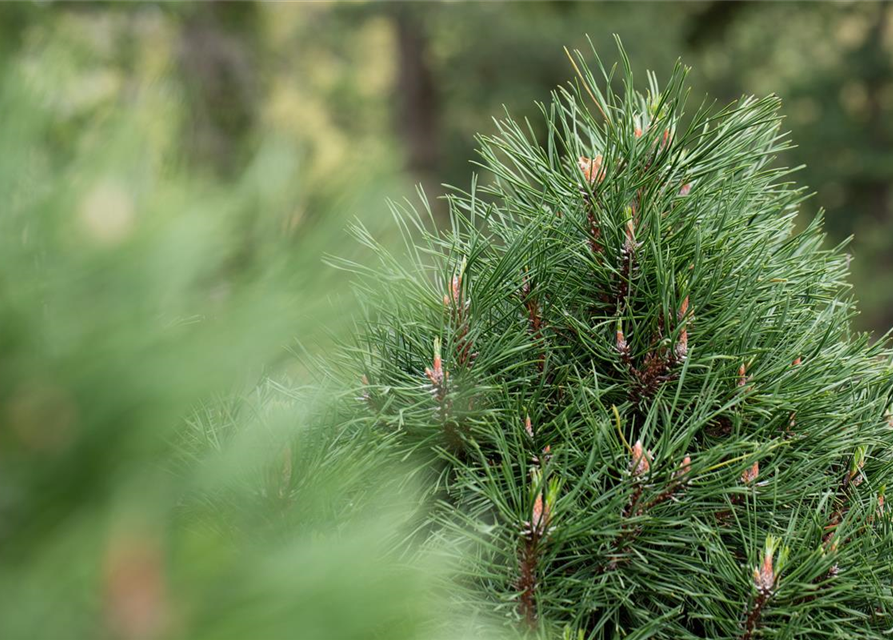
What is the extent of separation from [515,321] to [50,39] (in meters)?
A: 0.46

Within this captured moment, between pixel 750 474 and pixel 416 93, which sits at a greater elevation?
pixel 750 474

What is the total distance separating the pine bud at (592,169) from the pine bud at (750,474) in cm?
27

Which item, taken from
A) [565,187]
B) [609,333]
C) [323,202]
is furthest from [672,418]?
[323,202]

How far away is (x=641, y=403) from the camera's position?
2.21 ft

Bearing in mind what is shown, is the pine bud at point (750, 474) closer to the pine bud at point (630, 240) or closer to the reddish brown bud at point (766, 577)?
the reddish brown bud at point (766, 577)

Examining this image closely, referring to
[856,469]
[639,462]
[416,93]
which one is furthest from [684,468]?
[416,93]

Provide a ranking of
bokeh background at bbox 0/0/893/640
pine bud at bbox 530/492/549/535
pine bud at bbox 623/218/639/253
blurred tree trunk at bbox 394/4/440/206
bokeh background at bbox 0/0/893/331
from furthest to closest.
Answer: blurred tree trunk at bbox 394/4/440/206 → bokeh background at bbox 0/0/893/331 → pine bud at bbox 623/218/639/253 → pine bud at bbox 530/492/549/535 → bokeh background at bbox 0/0/893/640

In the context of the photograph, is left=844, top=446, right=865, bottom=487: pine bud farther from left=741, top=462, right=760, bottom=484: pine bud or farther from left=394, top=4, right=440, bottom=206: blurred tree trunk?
left=394, top=4, right=440, bottom=206: blurred tree trunk

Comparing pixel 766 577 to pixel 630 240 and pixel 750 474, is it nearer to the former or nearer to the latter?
pixel 750 474

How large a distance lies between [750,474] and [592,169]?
29cm

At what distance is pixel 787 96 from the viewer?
7.29 meters

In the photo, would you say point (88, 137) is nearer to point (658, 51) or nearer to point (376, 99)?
point (658, 51)

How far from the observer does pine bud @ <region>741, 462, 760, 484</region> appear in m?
0.64

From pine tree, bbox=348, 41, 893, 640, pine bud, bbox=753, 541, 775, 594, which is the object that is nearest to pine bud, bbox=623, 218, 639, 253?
pine tree, bbox=348, 41, 893, 640
